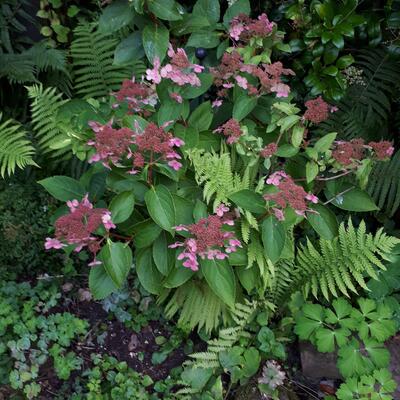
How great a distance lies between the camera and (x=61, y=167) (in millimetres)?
2902

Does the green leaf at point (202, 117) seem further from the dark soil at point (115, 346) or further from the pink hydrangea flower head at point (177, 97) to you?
the dark soil at point (115, 346)

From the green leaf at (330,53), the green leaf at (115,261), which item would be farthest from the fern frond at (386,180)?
the green leaf at (115,261)

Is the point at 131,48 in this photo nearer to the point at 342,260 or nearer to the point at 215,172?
the point at 215,172

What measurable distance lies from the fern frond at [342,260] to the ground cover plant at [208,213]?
11 millimetres

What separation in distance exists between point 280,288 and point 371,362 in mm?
580

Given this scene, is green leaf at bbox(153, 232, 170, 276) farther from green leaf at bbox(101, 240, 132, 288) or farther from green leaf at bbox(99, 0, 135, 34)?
green leaf at bbox(99, 0, 135, 34)

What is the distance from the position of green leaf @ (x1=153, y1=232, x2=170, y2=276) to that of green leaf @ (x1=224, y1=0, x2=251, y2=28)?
1130mm

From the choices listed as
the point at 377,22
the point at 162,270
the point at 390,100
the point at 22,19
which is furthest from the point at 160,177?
the point at 22,19

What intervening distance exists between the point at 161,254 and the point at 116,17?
111 centimetres

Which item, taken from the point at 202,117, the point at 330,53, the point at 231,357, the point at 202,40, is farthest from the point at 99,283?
the point at 330,53

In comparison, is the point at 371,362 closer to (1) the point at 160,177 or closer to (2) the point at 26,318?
(1) the point at 160,177

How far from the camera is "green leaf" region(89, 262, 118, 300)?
6.39 feet

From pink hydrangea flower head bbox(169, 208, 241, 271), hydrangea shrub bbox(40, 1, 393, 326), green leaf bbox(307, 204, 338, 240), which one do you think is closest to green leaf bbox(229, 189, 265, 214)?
hydrangea shrub bbox(40, 1, 393, 326)

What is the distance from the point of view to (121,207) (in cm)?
180
